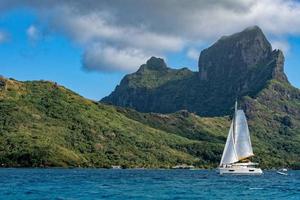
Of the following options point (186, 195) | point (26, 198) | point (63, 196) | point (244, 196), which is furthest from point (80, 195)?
point (244, 196)

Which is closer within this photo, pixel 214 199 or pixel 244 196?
pixel 214 199

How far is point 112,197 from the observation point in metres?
103

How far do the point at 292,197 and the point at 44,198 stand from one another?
4455cm

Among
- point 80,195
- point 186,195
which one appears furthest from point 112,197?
point 186,195

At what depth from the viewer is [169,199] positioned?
98.6 meters

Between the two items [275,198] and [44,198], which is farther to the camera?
[275,198]

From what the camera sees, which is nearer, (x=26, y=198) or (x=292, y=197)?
(x=26, y=198)

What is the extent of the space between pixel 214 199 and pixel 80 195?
2430 centimetres

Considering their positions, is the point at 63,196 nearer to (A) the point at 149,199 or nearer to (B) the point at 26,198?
(B) the point at 26,198

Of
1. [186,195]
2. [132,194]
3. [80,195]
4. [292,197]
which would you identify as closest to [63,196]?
[80,195]

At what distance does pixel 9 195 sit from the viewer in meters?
104

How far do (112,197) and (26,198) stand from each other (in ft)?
48.9

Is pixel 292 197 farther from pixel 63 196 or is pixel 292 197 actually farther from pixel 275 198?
pixel 63 196

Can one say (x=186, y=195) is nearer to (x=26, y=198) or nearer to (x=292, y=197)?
(x=292, y=197)
